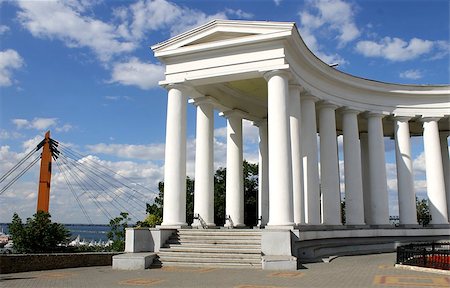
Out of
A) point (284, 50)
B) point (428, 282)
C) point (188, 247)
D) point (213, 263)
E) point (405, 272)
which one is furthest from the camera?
point (284, 50)

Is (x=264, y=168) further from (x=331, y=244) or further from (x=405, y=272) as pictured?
(x=405, y=272)

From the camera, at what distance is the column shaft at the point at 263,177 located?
173 feet

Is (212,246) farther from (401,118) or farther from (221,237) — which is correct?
(401,118)

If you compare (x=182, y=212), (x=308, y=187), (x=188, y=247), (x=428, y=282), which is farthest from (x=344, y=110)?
(x=428, y=282)

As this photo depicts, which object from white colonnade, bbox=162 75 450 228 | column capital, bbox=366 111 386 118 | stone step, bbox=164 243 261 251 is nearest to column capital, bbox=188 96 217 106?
white colonnade, bbox=162 75 450 228

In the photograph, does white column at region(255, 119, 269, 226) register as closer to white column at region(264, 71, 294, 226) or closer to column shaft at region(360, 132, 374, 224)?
column shaft at region(360, 132, 374, 224)

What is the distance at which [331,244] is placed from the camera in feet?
133

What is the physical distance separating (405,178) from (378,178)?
3.76 m

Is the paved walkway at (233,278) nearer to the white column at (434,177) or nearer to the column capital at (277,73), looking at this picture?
the column capital at (277,73)

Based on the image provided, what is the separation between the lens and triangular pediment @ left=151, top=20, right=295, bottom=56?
3668 cm

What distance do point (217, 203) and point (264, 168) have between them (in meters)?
21.7

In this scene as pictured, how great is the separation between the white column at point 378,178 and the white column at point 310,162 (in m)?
10.3

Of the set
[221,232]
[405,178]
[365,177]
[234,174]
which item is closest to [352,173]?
[405,178]

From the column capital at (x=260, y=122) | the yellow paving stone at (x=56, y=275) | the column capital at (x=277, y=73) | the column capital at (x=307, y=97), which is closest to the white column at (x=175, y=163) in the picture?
the column capital at (x=277, y=73)
